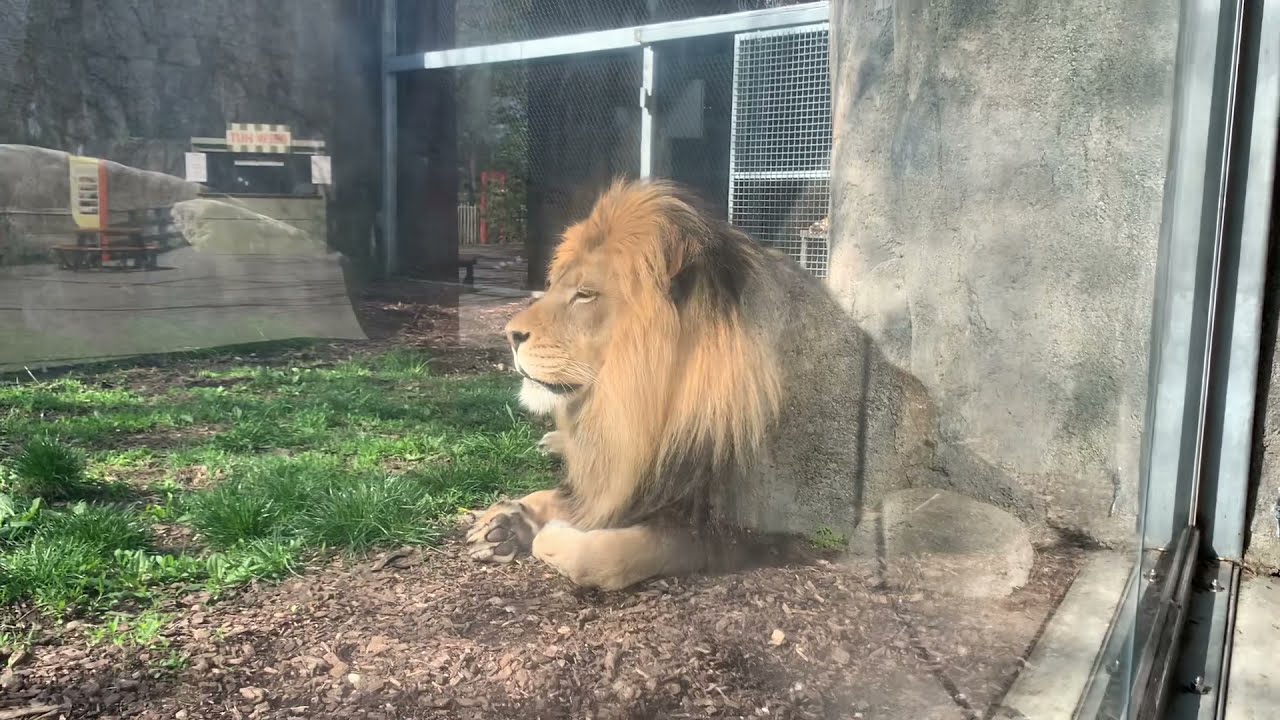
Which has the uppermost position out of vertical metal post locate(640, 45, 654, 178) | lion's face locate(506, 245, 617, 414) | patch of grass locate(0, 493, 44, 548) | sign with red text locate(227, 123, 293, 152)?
vertical metal post locate(640, 45, 654, 178)

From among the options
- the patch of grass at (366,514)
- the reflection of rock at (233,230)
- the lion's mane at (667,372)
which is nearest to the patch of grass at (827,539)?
the lion's mane at (667,372)

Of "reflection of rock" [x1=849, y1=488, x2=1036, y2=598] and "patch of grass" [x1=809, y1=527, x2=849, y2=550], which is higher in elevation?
"patch of grass" [x1=809, y1=527, x2=849, y2=550]

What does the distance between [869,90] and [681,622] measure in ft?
2.94

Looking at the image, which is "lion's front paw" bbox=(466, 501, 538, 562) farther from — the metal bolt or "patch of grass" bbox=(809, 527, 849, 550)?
the metal bolt

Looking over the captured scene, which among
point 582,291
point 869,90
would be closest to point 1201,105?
point 869,90

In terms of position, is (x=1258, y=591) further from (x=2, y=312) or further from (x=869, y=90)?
(x=2, y=312)

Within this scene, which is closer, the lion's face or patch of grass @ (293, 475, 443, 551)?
patch of grass @ (293, 475, 443, 551)

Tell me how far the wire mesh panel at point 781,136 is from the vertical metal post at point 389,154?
1.23ft

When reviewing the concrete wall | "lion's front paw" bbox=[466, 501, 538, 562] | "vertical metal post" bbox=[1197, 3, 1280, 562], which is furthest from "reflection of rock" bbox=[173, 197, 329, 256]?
"vertical metal post" bbox=[1197, 3, 1280, 562]

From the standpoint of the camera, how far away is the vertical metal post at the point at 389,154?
93 centimetres

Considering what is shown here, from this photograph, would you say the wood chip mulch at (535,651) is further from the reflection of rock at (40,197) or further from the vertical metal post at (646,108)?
the vertical metal post at (646,108)

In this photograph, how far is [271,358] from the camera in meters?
0.85

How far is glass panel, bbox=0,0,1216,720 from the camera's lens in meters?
0.75

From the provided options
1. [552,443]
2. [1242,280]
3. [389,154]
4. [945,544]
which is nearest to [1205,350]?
[1242,280]
